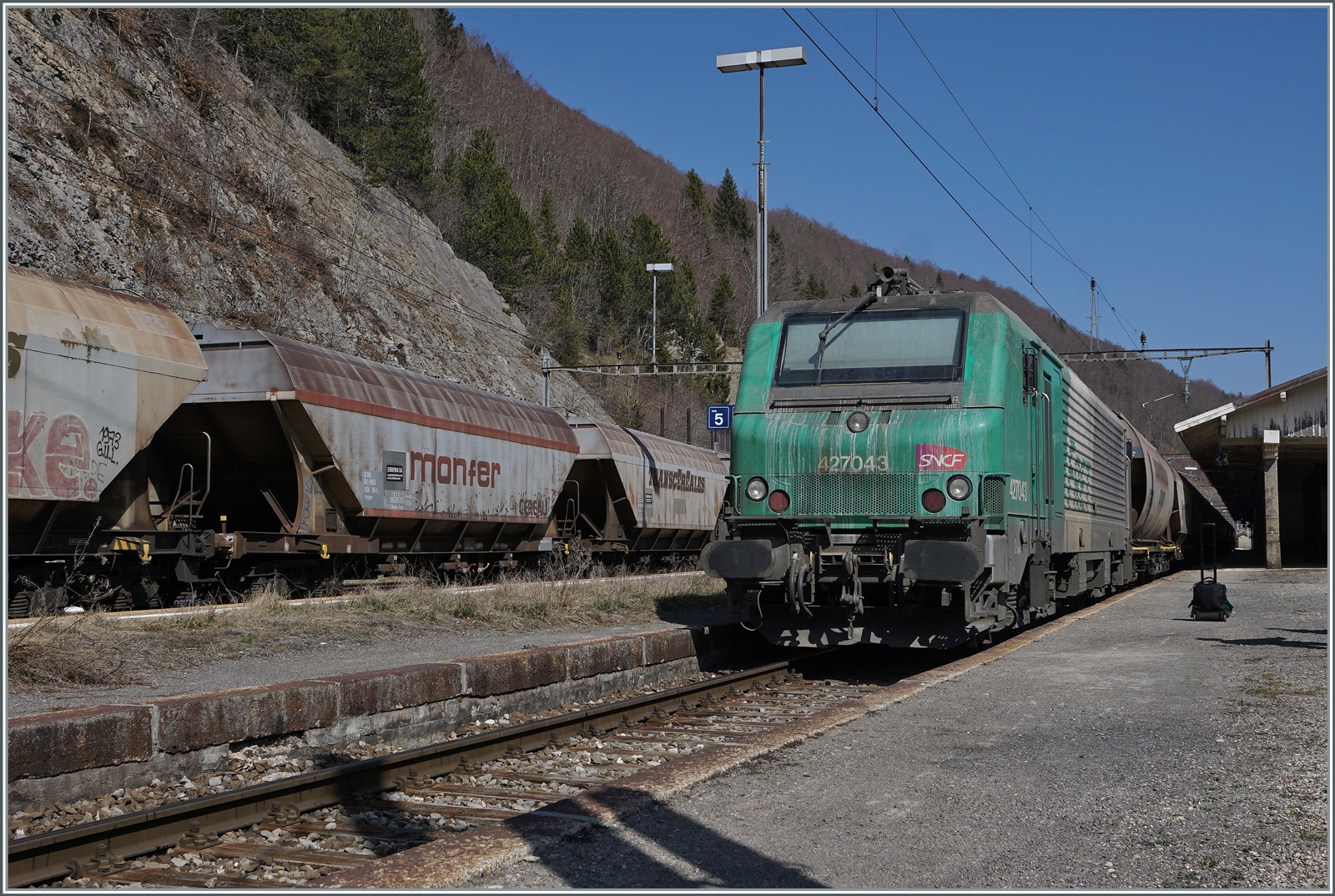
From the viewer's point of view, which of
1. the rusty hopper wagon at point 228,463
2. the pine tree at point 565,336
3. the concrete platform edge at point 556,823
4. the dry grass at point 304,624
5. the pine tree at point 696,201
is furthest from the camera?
the pine tree at point 696,201

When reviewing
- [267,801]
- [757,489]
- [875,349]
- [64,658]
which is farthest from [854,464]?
[64,658]

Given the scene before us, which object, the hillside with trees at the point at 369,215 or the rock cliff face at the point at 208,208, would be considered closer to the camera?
the rock cliff face at the point at 208,208

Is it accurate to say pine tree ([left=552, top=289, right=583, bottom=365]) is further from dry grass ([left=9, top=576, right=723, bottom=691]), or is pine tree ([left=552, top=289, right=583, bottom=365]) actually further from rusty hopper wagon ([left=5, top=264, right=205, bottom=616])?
rusty hopper wagon ([left=5, top=264, right=205, bottom=616])

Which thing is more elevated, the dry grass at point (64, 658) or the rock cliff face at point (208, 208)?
the rock cliff face at point (208, 208)

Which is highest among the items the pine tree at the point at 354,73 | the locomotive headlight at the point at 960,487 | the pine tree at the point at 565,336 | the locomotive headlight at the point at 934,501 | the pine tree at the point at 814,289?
the pine tree at the point at 814,289

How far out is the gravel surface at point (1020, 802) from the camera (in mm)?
4430

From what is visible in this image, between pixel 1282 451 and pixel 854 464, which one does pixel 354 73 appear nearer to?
pixel 1282 451

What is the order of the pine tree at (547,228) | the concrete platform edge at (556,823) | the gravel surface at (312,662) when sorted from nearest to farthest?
the concrete platform edge at (556,823), the gravel surface at (312,662), the pine tree at (547,228)

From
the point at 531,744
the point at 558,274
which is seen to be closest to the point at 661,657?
the point at 531,744

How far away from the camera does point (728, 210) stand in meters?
100

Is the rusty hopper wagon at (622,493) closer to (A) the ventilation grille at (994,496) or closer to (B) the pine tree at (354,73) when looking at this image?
(A) the ventilation grille at (994,496)

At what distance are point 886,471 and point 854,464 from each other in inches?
11.9

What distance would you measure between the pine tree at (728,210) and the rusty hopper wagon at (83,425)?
8927 centimetres

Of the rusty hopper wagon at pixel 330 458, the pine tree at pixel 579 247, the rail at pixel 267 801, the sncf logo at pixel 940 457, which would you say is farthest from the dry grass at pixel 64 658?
the pine tree at pixel 579 247
